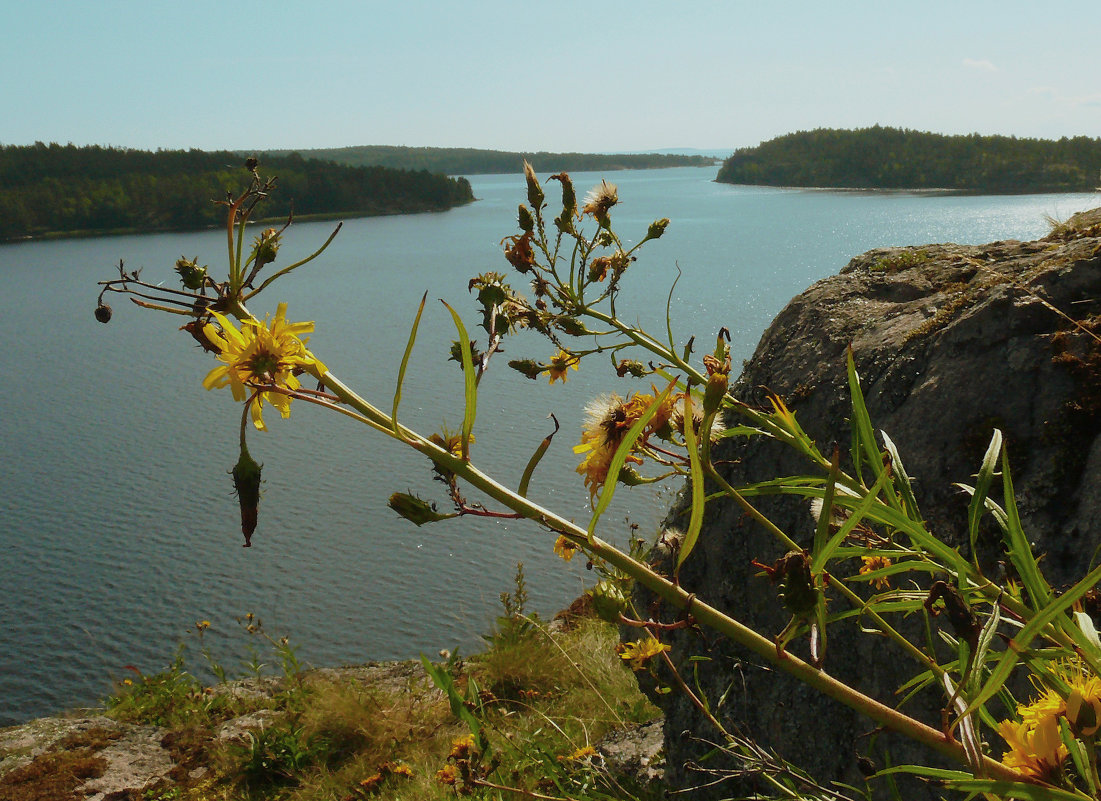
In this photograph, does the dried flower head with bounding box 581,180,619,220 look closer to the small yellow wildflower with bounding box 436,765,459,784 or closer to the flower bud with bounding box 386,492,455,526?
the flower bud with bounding box 386,492,455,526

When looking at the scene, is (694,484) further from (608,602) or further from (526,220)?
(526,220)

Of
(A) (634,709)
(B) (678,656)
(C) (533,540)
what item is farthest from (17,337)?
(B) (678,656)

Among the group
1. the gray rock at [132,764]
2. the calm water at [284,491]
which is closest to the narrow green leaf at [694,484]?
the calm water at [284,491]

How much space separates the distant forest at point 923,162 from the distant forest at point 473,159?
1445 cm

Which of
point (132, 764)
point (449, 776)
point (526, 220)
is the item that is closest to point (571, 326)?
point (526, 220)

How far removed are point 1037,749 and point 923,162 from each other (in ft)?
75.1

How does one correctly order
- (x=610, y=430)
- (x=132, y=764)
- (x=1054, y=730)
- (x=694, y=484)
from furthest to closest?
(x=132, y=764) < (x=610, y=430) < (x=1054, y=730) < (x=694, y=484)

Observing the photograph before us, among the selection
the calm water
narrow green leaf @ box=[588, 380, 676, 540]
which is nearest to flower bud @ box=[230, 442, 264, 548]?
narrow green leaf @ box=[588, 380, 676, 540]

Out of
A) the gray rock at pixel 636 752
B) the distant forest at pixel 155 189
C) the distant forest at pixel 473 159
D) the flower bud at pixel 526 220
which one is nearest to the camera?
the flower bud at pixel 526 220

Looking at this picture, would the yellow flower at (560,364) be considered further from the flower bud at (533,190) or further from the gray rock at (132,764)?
the gray rock at (132,764)

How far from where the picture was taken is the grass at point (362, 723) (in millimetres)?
2932

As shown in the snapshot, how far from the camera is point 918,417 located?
154 cm

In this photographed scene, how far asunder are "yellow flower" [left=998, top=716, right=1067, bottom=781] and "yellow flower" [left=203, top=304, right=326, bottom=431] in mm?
593

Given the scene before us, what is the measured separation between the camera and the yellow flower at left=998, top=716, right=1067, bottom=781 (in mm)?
532
